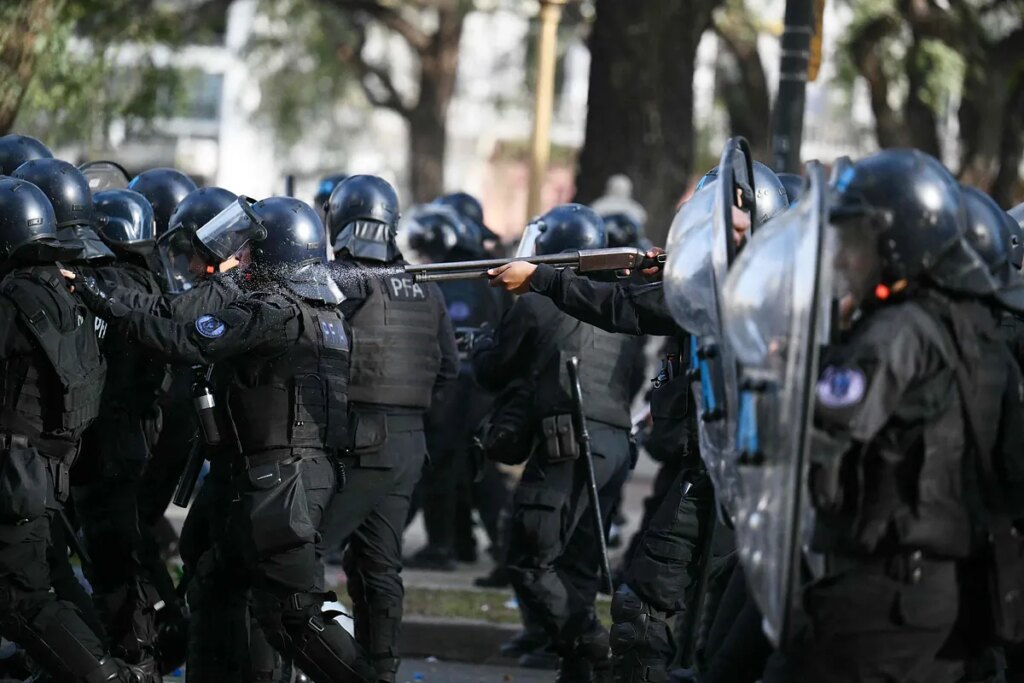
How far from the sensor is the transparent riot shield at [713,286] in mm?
4758

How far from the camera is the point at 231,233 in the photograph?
638 centimetres

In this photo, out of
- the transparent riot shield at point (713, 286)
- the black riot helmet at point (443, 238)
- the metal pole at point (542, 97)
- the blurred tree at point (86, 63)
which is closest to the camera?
the transparent riot shield at point (713, 286)

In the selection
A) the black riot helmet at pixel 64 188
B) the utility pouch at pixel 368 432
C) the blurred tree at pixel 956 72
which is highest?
the blurred tree at pixel 956 72

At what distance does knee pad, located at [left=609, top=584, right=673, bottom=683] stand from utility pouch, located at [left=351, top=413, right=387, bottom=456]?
4.10 feet

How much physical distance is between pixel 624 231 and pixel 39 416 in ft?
15.8

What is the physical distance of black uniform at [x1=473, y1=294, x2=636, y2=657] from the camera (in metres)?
7.30

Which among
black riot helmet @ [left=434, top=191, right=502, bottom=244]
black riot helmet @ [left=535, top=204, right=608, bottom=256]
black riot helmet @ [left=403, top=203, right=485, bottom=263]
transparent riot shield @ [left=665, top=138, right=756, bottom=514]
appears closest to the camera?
transparent riot shield @ [left=665, top=138, right=756, bottom=514]

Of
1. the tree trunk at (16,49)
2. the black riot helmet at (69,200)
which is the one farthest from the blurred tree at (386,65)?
the black riot helmet at (69,200)

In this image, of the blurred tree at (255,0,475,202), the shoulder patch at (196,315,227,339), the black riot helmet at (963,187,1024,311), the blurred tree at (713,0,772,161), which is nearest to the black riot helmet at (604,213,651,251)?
the shoulder patch at (196,315,227,339)

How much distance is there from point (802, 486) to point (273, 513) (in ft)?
7.97

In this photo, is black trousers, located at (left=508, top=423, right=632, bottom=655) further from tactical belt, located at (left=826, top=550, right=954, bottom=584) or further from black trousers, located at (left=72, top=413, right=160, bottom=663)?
tactical belt, located at (left=826, top=550, right=954, bottom=584)

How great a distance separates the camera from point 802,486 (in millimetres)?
4160

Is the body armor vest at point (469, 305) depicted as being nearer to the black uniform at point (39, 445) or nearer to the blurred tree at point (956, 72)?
the black uniform at point (39, 445)

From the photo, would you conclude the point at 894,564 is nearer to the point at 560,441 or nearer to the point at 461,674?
the point at 560,441
